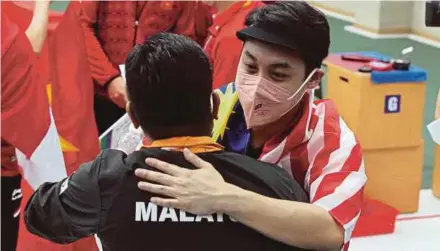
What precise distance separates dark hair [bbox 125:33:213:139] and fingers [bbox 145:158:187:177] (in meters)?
0.05

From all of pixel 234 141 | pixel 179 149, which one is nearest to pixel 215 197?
pixel 179 149

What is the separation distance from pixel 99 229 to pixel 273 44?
0.51 metres

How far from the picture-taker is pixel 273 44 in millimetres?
1480

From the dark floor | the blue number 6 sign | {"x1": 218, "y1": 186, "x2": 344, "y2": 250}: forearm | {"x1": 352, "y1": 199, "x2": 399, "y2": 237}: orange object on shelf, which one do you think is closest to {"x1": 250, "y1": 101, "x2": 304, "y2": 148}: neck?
{"x1": 218, "y1": 186, "x2": 344, "y2": 250}: forearm

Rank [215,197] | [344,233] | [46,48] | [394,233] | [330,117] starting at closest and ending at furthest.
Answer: [215,197] → [344,233] → [330,117] → [46,48] → [394,233]

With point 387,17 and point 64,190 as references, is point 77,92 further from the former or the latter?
point 387,17

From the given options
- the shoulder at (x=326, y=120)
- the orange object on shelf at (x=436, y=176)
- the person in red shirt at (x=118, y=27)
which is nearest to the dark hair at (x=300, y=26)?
the shoulder at (x=326, y=120)

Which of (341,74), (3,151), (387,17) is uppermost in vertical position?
(3,151)

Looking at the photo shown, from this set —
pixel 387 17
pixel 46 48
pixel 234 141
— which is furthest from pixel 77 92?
pixel 387 17

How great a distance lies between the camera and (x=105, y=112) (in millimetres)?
3125

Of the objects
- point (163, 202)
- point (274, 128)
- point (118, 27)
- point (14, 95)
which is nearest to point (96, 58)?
point (118, 27)

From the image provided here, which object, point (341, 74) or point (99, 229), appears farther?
point (341, 74)

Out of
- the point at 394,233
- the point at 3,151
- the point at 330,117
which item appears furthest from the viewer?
the point at 394,233

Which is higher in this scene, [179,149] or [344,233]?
[179,149]
